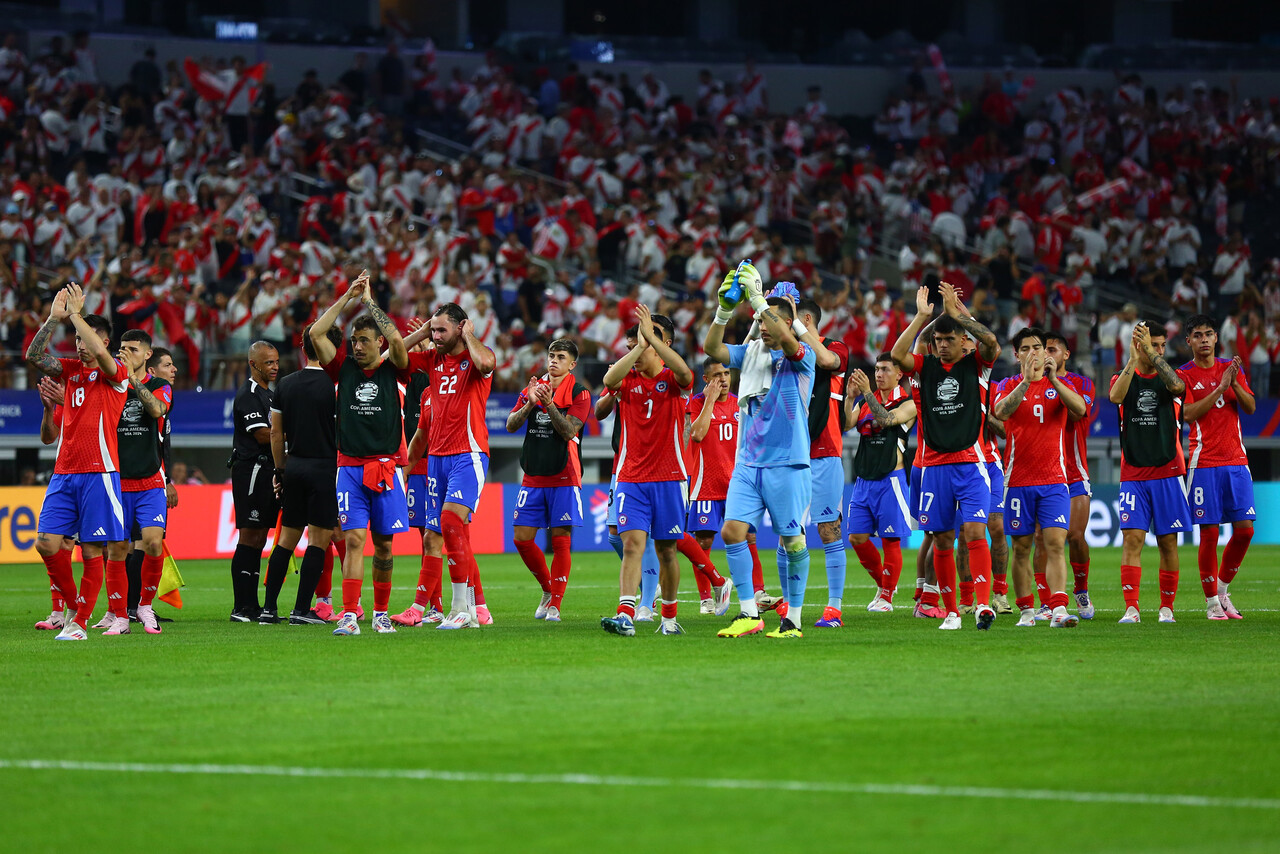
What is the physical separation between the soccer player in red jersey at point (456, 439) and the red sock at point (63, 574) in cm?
299

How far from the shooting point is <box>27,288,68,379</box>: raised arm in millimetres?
12125

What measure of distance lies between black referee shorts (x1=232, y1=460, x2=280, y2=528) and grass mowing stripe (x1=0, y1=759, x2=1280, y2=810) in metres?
8.03

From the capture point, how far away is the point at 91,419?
12922 millimetres

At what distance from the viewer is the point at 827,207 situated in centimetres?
3641

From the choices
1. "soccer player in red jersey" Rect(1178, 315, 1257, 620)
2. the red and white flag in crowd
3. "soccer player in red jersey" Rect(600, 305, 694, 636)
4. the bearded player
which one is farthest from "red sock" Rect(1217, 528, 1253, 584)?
the red and white flag in crowd

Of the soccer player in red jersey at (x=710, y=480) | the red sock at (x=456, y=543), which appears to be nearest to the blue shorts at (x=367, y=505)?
the red sock at (x=456, y=543)

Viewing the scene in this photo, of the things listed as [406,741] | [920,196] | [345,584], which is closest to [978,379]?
[345,584]

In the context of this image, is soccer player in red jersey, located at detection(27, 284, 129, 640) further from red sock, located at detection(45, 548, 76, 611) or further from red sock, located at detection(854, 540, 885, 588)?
red sock, located at detection(854, 540, 885, 588)

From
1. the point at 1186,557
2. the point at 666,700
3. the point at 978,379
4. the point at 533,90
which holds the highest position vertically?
the point at 533,90

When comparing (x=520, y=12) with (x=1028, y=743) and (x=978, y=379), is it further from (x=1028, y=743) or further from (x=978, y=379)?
(x=1028, y=743)

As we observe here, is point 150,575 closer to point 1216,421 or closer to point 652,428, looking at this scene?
point 652,428

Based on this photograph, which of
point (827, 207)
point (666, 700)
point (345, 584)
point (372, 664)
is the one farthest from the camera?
point (827, 207)

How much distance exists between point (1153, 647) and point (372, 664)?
226 inches

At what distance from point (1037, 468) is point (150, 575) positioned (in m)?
7.81
